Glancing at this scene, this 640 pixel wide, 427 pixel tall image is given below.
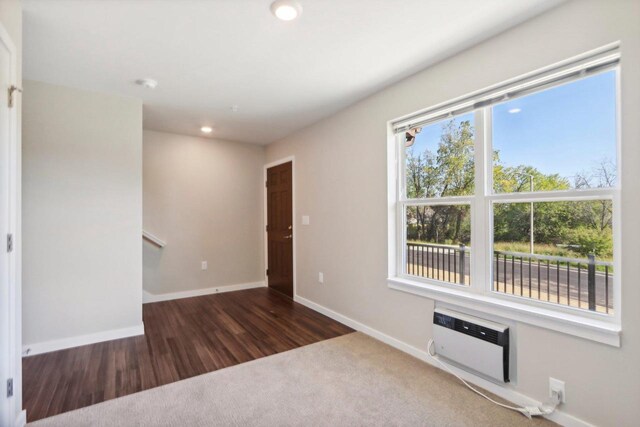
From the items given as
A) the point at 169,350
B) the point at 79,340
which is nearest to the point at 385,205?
the point at 169,350

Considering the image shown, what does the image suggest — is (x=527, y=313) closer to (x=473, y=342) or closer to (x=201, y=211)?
(x=473, y=342)

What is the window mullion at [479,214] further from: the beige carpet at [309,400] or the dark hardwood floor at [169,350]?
the dark hardwood floor at [169,350]

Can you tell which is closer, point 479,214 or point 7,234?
point 7,234

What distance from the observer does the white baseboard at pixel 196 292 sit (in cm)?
412

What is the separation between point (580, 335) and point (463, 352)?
0.74 m

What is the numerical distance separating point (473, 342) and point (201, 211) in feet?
12.7

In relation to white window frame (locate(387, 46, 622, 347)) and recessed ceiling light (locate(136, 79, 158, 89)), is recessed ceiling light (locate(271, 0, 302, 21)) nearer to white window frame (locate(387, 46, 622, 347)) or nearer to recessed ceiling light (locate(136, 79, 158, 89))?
white window frame (locate(387, 46, 622, 347))

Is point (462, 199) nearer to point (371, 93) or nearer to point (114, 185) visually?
point (371, 93)

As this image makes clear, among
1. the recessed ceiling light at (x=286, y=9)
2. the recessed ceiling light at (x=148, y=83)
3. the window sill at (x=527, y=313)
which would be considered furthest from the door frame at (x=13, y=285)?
the window sill at (x=527, y=313)

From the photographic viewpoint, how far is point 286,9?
1.71 m

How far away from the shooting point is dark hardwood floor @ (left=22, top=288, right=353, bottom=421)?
2.08 m

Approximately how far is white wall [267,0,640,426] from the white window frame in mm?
69

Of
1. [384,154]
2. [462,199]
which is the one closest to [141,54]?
[384,154]

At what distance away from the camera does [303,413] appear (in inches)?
73.0
